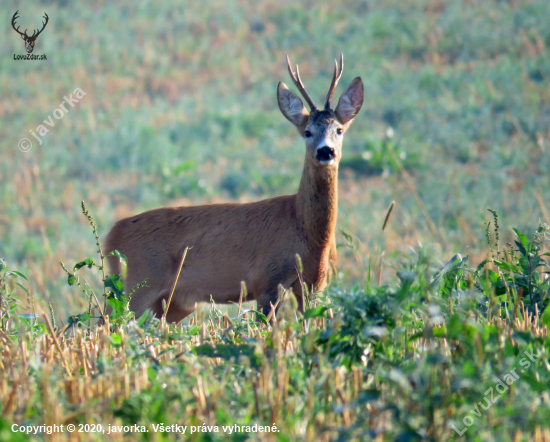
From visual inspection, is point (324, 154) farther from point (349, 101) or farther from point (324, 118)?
point (349, 101)

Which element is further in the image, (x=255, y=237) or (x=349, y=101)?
(x=349, y=101)

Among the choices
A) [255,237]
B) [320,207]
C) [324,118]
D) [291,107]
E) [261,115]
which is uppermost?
[261,115]

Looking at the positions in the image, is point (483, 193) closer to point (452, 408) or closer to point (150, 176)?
point (150, 176)

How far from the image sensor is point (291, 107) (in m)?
6.50

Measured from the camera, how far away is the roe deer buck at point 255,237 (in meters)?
5.95

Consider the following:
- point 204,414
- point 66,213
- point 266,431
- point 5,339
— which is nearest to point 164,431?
point 204,414

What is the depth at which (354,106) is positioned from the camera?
650 centimetres

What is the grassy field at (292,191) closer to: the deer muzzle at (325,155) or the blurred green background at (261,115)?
the blurred green background at (261,115)

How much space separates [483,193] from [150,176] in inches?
319

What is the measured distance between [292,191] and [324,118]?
9.42 meters

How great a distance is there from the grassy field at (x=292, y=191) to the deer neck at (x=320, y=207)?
0.77 metres

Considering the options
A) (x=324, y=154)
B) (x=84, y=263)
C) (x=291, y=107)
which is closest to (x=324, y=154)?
(x=324, y=154)

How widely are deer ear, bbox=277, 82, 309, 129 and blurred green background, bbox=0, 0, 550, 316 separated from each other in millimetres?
3693

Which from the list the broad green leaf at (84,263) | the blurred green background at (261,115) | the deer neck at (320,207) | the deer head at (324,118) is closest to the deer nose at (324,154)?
the deer head at (324,118)
